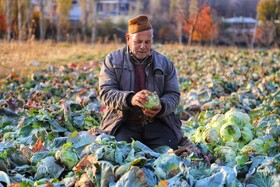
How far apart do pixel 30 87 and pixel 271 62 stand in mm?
7794

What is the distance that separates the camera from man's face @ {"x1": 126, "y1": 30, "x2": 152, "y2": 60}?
4052 mm

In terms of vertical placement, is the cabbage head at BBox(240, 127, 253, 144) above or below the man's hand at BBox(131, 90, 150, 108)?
below

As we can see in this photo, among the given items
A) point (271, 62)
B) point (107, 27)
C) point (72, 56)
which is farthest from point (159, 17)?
point (271, 62)

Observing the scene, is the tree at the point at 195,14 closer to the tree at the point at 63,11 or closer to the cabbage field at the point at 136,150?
the cabbage field at the point at 136,150

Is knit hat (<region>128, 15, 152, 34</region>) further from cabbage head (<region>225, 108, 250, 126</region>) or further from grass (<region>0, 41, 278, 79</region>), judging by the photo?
grass (<region>0, 41, 278, 79</region>)

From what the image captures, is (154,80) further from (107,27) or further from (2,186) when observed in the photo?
→ (107,27)

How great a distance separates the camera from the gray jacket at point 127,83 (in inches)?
162

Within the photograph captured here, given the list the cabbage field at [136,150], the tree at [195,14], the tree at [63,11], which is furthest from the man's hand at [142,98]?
the tree at [63,11]

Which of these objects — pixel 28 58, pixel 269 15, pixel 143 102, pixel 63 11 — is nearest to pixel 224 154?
pixel 143 102

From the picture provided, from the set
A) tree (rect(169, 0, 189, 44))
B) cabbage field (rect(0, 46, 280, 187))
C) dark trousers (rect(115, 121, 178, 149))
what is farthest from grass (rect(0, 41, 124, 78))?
dark trousers (rect(115, 121, 178, 149))

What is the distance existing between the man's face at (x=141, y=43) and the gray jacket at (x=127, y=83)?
10 cm

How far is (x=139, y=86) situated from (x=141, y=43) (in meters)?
0.41

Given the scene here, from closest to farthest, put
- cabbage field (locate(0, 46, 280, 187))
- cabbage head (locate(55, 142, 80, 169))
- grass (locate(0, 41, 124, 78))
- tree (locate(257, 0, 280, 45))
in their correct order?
cabbage field (locate(0, 46, 280, 187)) → cabbage head (locate(55, 142, 80, 169)) → grass (locate(0, 41, 124, 78)) → tree (locate(257, 0, 280, 45))

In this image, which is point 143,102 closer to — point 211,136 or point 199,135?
point 211,136
